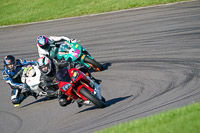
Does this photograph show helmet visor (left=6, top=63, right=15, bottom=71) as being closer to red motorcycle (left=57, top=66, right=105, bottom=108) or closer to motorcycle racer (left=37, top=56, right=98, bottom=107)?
motorcycle racer (left=37, top=56, right=98, bottom=107)

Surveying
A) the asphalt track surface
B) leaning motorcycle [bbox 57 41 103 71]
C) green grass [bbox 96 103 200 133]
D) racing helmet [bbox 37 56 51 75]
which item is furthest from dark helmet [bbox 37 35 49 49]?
green grass [bbox 96 103 200 133]

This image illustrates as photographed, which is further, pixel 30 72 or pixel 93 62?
pixel 93 62

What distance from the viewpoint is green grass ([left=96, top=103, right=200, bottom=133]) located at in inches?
246

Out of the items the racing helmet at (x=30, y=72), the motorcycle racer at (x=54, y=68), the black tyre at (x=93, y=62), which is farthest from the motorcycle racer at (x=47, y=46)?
the motorcycle racer at (x=54, y=68)

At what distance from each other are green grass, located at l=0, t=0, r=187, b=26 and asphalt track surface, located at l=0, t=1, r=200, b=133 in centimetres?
124

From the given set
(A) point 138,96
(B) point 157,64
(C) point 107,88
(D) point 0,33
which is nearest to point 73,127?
(A) point 138,96

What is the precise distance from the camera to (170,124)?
672cm

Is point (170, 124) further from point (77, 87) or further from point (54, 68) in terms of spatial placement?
point (54, 68)

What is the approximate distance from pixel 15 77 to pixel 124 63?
4.01 metres

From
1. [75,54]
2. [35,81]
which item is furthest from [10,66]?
[75,54]

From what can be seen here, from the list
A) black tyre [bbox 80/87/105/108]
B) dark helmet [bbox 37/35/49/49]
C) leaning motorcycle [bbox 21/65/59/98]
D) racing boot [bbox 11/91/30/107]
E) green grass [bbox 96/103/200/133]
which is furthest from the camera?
dark helmet [bbox 37/35/49/49]

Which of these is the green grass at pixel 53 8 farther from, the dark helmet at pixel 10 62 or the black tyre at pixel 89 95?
the black tyre at pixel 89 95

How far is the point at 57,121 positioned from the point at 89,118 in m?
0.87

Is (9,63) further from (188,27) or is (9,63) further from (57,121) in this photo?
(188,27)
